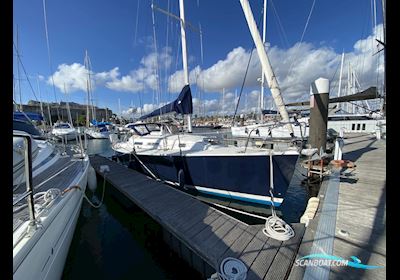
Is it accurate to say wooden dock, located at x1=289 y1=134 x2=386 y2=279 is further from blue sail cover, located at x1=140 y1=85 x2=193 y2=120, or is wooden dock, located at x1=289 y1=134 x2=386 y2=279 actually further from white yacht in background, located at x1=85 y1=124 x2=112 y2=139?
white yacht in background, located at x1=85 y1=124 x2=112 y2=139

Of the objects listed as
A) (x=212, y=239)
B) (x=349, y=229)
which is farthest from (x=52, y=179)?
(x=349, y=229)

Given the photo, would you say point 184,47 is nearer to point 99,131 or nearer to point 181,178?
point 181,178

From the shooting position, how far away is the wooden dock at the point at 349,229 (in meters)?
2.15

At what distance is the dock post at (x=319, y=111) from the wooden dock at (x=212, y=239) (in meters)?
4.05

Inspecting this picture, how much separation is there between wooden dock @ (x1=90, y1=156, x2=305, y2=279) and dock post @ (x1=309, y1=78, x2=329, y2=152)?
4.05 metres

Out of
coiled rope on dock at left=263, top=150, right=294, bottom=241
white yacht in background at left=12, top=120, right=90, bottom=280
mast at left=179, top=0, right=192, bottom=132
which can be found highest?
mast at left=179, top=0, right=192, bottom=132

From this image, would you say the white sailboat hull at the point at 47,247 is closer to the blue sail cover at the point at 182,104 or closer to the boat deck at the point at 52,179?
the boat deck at the point at 52,179

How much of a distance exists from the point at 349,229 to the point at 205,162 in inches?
146

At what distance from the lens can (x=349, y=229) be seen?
287 cm

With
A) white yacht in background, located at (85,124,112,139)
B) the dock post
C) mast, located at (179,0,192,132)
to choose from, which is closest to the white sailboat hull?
mast, located at (179,0,192,132)

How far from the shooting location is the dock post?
6238 mm
